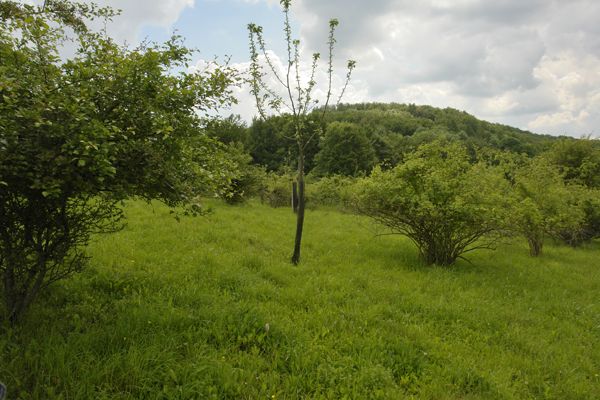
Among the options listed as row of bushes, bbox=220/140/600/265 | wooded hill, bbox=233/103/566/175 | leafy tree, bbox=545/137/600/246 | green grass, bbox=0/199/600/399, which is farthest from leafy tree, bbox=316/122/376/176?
green grass, bbox=0/199/600/399

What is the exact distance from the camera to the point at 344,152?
5250cm

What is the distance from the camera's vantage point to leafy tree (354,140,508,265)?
8734 mm

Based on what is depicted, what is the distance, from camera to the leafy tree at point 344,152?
51625 millimetres

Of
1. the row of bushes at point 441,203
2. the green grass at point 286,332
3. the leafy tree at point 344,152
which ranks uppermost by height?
the leafy tree at point 344,152

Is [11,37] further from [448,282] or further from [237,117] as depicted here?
[237,117]

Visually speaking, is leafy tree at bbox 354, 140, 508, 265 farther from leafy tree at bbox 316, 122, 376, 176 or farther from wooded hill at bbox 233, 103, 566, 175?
leafy tree at bbox 316, 122, 376, 176

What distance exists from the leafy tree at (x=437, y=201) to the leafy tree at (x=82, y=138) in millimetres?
5826

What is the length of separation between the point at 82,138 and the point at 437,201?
26.6 ft

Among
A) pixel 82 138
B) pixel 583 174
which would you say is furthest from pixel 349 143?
pixel 82 138

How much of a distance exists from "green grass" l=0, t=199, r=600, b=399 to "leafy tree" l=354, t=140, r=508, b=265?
1078mm

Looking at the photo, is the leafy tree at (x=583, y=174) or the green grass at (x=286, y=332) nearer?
the green grass at (x=286, y=332)

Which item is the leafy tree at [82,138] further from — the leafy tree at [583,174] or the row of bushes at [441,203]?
the leafy tree at [583,174]

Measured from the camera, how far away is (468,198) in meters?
8.88

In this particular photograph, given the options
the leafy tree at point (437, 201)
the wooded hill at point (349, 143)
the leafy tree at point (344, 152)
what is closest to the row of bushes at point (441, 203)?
the leafy tree at point (437, 201)
